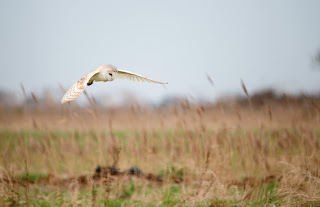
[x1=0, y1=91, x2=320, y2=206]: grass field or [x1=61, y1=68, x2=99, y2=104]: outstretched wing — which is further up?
[x1=61, y1=68, x2=99, y2=104]: outstretched wing

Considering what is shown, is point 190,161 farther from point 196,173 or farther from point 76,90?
point 76,90

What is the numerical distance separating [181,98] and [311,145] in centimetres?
197

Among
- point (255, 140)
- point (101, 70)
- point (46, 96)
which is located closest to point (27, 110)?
point (46, 96)

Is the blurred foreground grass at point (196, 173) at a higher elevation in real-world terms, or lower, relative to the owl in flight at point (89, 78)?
lower

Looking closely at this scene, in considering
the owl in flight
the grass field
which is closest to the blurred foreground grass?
the grass field

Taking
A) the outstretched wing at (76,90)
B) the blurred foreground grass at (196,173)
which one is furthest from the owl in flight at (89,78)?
the blurred foreground grass at (196,173)

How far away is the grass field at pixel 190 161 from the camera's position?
137 inches

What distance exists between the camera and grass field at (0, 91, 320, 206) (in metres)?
3.49

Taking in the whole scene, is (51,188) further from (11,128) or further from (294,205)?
(294,205)

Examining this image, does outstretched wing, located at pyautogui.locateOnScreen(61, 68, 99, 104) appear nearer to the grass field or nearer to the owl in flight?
the owl in flight

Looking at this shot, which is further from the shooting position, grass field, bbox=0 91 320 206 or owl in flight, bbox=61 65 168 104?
grass field, bbox=0 91 320 206

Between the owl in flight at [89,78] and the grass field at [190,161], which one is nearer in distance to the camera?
the owl in flight at [89,78]

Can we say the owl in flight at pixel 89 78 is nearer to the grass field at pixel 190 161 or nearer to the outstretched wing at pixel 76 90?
the outstretched wing at pixel 76 90

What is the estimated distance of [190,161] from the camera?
14.8 feet
